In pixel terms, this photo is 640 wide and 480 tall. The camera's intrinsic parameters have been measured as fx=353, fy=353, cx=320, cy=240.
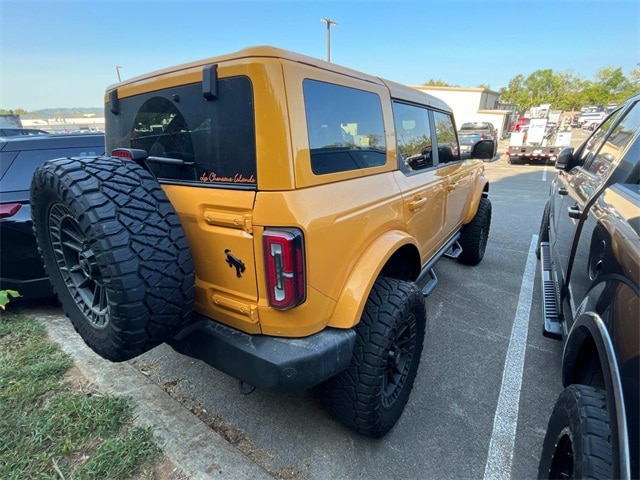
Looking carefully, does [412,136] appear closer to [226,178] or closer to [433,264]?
[433,264]

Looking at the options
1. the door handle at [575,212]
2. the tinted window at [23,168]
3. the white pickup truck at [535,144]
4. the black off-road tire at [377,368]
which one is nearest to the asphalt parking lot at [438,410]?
the black off-road tire at [377,368]

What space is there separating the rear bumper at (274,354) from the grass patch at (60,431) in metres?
0.69

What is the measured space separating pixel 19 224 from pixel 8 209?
17cm

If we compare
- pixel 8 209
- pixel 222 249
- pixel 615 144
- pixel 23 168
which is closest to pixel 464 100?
pixel 615 144

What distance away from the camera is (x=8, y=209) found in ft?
10.3

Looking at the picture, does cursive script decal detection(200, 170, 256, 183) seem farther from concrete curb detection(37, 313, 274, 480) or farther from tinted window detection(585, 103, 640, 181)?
tinted window detection(585, 103, 640, 181)

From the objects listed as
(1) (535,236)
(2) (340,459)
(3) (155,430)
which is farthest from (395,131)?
(1) (535,236)

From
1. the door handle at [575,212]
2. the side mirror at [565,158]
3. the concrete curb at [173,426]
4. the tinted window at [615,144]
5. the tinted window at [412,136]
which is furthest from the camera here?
the side mirror at [565,158]

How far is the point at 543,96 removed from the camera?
5819cm

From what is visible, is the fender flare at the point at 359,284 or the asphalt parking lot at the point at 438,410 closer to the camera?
the fender flare at the point at 359,284

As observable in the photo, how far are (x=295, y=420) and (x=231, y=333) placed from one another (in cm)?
90

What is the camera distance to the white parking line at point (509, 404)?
6.35ft

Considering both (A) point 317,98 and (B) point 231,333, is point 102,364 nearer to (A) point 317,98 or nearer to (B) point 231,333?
(B) point 231,333

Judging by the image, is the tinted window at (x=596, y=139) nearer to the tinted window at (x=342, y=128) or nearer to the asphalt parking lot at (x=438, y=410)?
the asphalt parking lot at (x=438, y=410)
